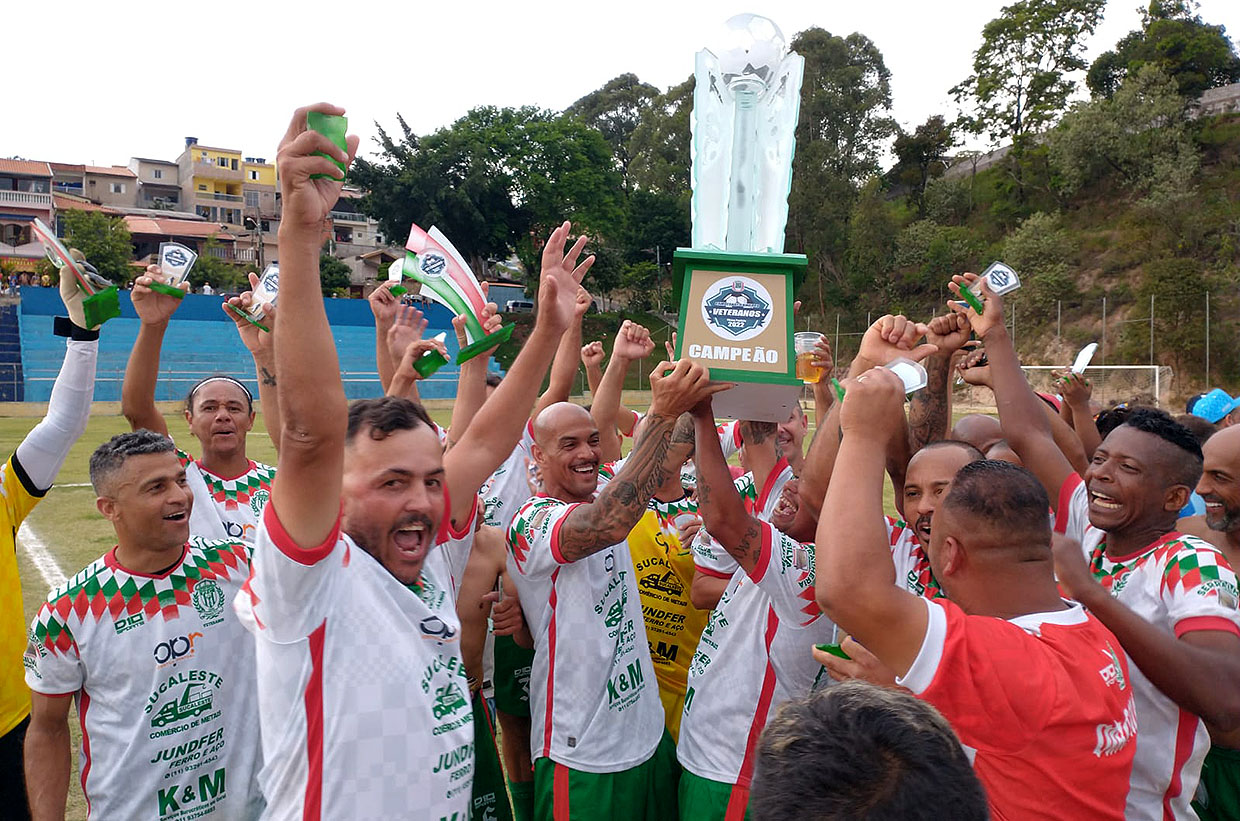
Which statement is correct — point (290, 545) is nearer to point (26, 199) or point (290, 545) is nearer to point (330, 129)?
point (330, 129)

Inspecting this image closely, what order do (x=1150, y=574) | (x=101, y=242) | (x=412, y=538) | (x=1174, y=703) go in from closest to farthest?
1. (x=412, y=538)
2. (x=1174, y=703)
3. (x=1150, y=574)
4. (x=101, y=242)

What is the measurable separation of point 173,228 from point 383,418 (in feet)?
249

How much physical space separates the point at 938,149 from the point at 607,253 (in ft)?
70.0

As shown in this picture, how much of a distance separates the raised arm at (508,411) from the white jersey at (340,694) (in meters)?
0.79

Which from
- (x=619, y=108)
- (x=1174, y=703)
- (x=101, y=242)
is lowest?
(x=1174, y=703)

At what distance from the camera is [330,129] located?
1.90 metres

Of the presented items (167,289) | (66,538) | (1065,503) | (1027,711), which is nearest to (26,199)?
(66,538)

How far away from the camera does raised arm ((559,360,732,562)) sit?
313cm

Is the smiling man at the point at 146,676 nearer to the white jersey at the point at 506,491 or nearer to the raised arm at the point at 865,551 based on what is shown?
the white jersey at the point at 506,491

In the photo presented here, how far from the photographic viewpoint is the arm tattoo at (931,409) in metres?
3.96

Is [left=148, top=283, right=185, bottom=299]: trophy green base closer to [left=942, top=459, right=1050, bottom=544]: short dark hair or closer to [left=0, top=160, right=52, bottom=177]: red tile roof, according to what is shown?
[left=942, top=459, right=1050, bottom=544]: short dark hair

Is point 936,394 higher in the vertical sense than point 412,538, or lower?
higher

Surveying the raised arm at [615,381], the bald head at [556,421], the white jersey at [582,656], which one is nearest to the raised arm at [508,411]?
the raised arm at [615,381]

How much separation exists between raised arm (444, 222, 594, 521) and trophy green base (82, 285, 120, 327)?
2086 millimetres
